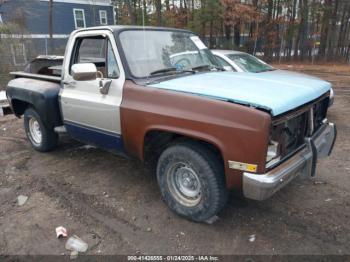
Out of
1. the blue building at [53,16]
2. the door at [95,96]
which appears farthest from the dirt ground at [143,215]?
the blue building at [53,16]

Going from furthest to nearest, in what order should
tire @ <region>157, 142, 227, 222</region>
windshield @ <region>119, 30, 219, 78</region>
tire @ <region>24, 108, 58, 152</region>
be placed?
tire @ <region>24, 108, 58, 152</region>
windshield @ <region>119, 30, 219, 78</region>
tire @ <region>157, 142, 227, 222</region>

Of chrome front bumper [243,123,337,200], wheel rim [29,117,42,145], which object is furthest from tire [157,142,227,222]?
wheel rim [29,117,42,145]

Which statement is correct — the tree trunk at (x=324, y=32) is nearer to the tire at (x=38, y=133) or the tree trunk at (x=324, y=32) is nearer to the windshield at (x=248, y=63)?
the windshield at (x=248, y=63)

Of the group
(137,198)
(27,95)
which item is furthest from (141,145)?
(27,95)

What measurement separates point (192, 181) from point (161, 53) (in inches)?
64.4

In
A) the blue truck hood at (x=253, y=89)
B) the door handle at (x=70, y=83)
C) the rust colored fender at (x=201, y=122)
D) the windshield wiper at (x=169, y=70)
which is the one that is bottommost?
the rust colored fender at (x=201, y=122)

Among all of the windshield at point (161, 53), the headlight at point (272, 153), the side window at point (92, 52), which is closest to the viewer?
the headlight at point (272, 153)

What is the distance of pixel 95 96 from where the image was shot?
4.08 metres

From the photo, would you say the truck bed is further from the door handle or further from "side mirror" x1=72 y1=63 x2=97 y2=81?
"side mirror" x1=72 y1=63 x2=97 y2=81

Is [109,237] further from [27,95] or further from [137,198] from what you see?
[27,95]

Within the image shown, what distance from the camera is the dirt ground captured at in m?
3.21

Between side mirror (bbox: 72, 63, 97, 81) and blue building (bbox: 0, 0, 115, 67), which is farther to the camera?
blue building (bbox: 0, 0, 115, 67)

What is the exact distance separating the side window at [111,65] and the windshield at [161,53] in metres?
0.17

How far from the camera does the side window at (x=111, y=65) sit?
3842mm
